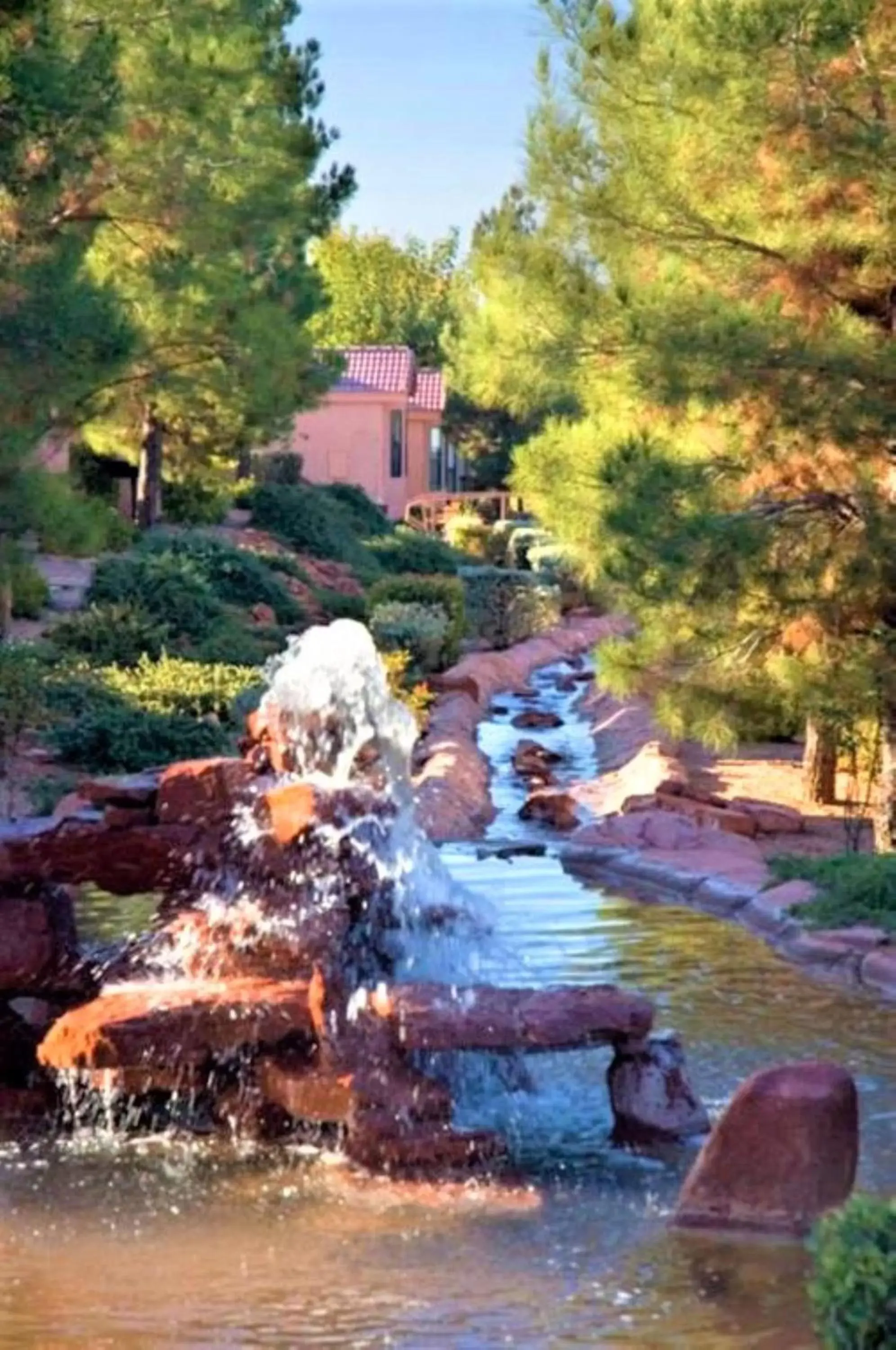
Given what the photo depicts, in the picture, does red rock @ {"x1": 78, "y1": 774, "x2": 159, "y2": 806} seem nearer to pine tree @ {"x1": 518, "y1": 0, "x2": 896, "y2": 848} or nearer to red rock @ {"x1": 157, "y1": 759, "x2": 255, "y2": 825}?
red rock @ {"x1": 157, "y1": 759, "x2": 255, "y2": 825}

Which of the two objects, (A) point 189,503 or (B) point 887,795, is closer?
(B) point 887,795

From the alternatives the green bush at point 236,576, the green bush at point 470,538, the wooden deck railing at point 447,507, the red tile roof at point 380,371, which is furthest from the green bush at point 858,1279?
the red tile roof at point 380,371

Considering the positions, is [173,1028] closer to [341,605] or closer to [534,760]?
[534,760]

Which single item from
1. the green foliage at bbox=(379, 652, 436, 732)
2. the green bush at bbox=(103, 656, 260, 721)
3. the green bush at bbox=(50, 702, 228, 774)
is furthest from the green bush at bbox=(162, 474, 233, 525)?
the green bush at bbox=(50, 702, 228, 774)

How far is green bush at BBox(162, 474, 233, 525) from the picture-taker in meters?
36.8

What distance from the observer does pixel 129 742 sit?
1709 centimetres

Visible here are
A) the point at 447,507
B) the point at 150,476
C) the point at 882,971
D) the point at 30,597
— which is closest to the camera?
the point at 882,971

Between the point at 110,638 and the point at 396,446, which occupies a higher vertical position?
the point at 396,446

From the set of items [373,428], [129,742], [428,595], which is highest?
[373,428]

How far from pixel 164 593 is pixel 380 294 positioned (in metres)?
65.2

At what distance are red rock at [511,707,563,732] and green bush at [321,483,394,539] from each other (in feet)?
70.6

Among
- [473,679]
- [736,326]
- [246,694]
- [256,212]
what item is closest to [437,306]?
[256,212]

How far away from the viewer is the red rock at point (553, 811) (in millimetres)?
15547

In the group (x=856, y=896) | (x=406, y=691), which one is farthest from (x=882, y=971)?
(x=406, y=691)
